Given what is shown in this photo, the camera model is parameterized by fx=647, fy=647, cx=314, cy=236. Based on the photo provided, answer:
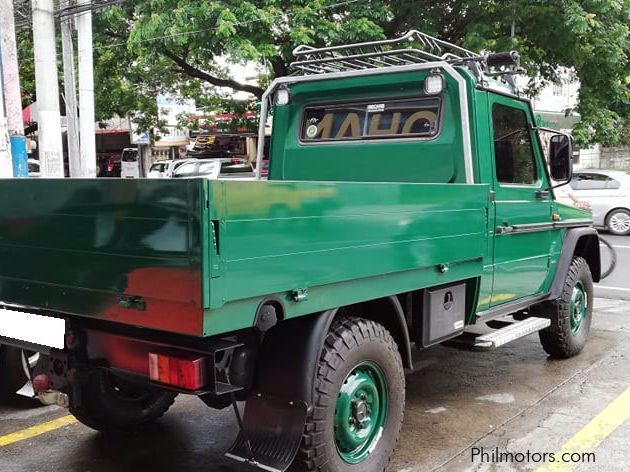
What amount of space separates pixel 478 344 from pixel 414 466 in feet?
3.34

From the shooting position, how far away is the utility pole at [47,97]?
1067 centimetres

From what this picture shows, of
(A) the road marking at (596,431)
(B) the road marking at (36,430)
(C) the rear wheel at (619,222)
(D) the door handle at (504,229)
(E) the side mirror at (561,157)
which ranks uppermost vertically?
(E) the side mirror at (561,157)

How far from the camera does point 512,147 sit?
4668 mm

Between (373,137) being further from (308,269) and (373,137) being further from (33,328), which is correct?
(33,328)

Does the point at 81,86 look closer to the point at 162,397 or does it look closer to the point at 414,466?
the point at 162,397

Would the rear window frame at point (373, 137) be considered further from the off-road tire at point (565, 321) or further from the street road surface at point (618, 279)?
the street road surface at point (618, 279)

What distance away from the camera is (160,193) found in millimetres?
2436

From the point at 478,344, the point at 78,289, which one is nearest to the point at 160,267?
the point at 78,289

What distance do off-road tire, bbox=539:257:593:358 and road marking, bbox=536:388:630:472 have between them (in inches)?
31.7

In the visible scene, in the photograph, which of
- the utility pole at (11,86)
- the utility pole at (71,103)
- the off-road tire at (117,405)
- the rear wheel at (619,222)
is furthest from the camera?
the rear wheel at (619,222)

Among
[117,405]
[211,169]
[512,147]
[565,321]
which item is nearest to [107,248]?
[117,405]

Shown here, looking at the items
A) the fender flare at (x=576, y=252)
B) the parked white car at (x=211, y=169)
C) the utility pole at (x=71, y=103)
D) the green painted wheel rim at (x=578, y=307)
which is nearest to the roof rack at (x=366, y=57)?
the fender flare at (x=576, y=252)

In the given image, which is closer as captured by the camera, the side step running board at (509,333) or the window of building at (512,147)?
the side step running board at (509,333)

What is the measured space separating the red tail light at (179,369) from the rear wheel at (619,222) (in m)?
13.9
